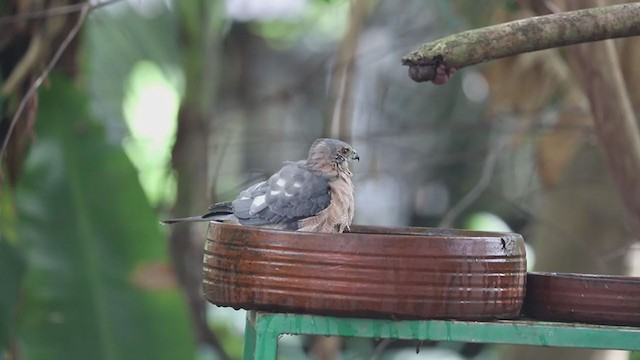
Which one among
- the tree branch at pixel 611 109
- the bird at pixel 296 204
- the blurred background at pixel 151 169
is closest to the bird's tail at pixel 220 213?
the bird at pixel 296 204

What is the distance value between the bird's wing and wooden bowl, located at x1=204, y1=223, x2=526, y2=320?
1.07ft

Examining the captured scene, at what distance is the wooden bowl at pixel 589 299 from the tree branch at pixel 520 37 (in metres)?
0.38

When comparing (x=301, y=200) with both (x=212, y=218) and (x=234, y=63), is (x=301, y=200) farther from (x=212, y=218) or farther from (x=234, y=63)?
(x=234, y=63)

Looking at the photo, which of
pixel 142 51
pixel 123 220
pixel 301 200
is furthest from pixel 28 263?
pixel 142 51

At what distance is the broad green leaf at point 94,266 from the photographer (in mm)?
2838

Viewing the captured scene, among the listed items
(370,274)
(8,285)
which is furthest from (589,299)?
(8,285)

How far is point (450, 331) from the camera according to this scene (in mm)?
1411

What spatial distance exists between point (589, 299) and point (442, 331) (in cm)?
29

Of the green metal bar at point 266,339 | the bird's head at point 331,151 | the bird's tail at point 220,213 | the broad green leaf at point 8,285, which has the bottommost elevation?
the broad green leaf at point 8,285

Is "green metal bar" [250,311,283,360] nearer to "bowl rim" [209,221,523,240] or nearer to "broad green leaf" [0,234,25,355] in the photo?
"bowl rim" [209,221,523,240]

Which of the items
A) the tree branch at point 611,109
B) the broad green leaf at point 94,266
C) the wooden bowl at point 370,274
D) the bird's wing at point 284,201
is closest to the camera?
the wooden bowl at point 370,274

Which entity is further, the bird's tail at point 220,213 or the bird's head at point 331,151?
the bird's head at point 331,151

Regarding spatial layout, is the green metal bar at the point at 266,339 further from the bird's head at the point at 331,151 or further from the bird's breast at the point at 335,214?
the bird's head at the point at 331,151

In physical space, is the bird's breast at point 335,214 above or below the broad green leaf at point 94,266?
above
